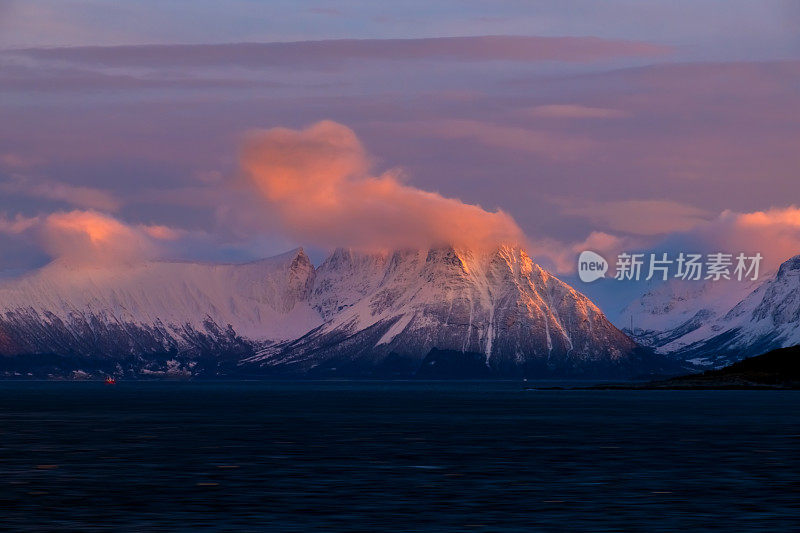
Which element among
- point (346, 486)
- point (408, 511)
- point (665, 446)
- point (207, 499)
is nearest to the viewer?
point (408, 511)

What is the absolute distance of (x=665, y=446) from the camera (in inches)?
5413

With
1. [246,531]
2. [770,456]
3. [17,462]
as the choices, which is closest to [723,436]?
[770,456]

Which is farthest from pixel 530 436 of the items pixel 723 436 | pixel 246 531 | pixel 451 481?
pixel 246 531

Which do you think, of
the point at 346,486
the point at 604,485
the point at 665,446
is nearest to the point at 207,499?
the point at 346,486

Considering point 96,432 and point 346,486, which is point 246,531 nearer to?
point 346,486

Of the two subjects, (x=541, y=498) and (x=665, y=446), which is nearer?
(x=541, y=498)

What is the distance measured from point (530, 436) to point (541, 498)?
75711 mm

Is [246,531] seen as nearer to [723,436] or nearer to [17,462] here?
[17,462]

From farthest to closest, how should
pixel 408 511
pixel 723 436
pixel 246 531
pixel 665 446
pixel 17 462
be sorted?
pixel 723 436 < pixel 665 446 < pixel 17 462 < pixel 408 511 < pixel 246 531

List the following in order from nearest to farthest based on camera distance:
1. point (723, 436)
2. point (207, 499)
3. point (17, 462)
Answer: point (207, 499)
point (17, 462)
point (723, 436)

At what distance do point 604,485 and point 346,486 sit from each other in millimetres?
16819

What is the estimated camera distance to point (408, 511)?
250ft

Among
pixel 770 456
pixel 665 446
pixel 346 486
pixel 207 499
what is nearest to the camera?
pixel 207 499

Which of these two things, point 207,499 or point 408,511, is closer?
point 408,511
